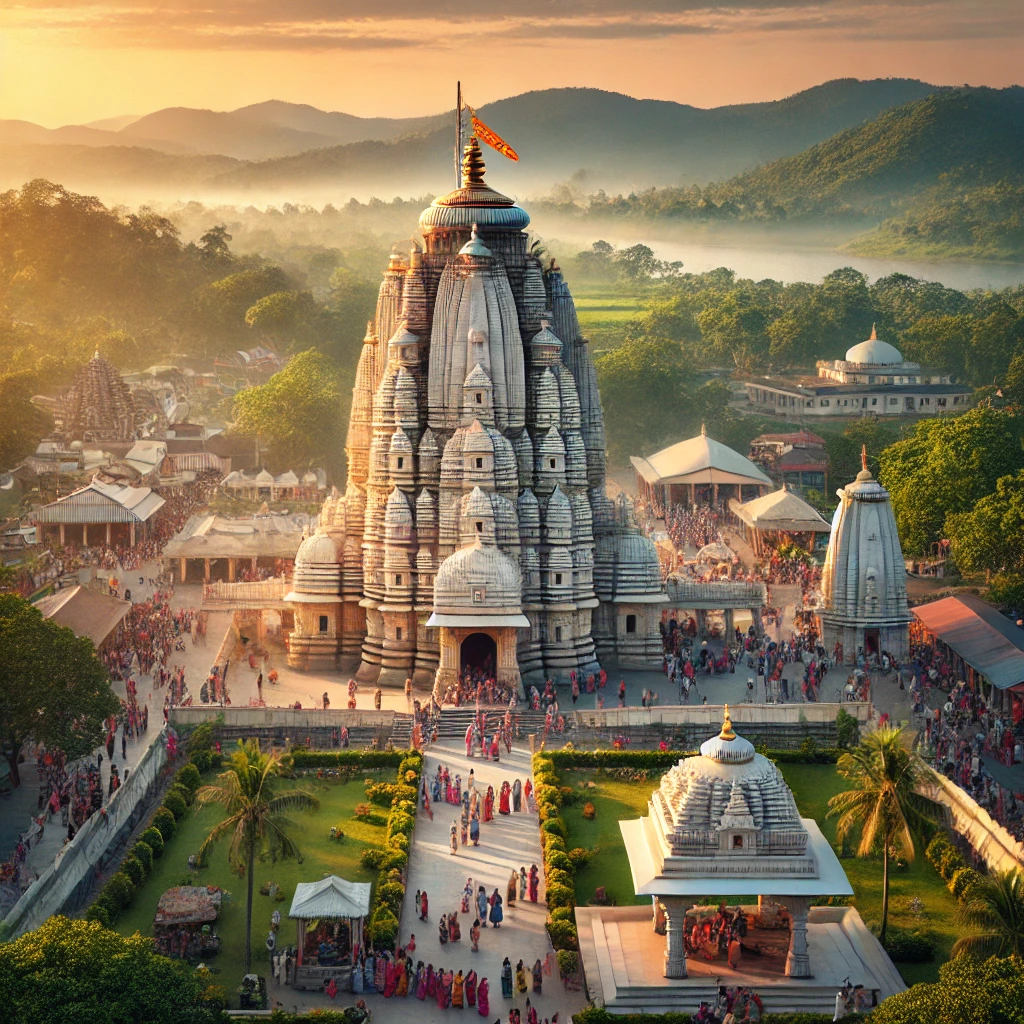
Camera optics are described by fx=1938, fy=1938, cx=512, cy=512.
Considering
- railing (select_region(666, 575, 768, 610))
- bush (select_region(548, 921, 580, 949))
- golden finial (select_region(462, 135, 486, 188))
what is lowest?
bush (select_region(548, 921, 580, 949))

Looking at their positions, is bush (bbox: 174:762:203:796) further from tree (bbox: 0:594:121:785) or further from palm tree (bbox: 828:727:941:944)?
palm tree (bbox: 828:727:941:944)

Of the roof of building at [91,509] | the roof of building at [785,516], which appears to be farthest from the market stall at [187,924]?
the roof of building at [785,516]

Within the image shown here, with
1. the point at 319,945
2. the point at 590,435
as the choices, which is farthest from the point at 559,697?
the point at 319,945

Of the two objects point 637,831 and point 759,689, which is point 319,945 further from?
point 759,689

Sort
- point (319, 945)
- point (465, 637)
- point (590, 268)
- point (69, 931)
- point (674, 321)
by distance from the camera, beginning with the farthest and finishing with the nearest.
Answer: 1. point (590, 268)
2. point (674, 321)
3. point (465, 637)
4. point (319, 945)
5. point (69, 931)

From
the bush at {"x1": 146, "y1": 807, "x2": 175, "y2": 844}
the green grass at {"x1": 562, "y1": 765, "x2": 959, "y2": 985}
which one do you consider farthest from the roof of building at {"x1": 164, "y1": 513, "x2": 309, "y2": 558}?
the bush at {"x1": 146, "y1": 807, "x2": 175, "y2": 844}

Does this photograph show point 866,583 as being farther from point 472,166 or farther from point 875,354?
point 875,354

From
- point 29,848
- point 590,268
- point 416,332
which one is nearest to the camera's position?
point 29,848

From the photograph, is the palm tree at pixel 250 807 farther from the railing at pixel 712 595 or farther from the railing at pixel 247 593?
the railing at pixel 712 595
